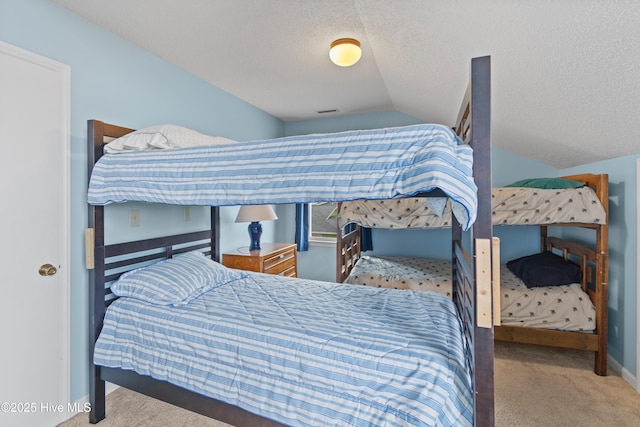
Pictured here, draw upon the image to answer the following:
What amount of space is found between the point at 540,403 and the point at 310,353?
69.1 inches

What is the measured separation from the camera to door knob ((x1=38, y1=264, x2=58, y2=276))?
1799 millimetres

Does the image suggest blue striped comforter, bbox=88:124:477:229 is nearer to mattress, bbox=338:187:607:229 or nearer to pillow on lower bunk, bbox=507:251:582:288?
mattress, bbox=338:187:607:229

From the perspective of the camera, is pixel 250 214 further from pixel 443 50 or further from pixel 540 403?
pixel 540 403

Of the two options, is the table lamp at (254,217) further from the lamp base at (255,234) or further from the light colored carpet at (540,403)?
the light colored carpet at (540,403)

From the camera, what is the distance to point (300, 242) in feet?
→ 14.5

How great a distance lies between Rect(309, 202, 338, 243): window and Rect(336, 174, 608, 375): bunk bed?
157 cm

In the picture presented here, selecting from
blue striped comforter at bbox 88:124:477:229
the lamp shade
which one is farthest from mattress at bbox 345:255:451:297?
blue striped comforter at bbox 88:124:477:229

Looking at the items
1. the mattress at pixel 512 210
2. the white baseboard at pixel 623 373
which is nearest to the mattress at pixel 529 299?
the white baseboard at pixel 623 373

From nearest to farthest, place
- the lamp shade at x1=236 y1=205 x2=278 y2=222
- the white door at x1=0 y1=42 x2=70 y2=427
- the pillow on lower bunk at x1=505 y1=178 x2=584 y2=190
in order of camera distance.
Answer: the white door at x1=0 y1=42 x2=70 y2=427, the pillow on lower bunk at x1=505 y1=178 x2=584 y2=190, the lamp shade at x1=236 y1=205 x2=278 y2=222

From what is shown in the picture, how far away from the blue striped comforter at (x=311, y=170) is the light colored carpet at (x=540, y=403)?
4.57ft

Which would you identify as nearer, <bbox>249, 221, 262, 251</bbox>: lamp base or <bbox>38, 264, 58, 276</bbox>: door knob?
<bbox>38, 264, 58, 276</bbox>: door knob

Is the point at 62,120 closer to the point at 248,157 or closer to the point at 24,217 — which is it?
the point at 24,217

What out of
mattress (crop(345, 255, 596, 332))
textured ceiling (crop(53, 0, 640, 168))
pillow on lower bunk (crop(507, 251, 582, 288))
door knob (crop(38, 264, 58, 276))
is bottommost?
mattress (crop(345, 255, 596, 332))

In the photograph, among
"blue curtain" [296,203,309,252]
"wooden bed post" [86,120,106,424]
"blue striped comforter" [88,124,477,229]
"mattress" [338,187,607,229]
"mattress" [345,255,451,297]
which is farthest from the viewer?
"blue curtain" [296,203,309,252]
